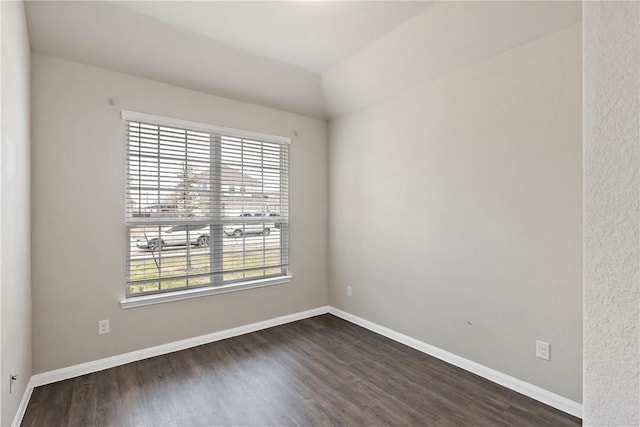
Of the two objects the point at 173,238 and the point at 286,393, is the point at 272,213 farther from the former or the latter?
the point at 286,393

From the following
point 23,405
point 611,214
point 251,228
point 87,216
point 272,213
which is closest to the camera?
point 611,214

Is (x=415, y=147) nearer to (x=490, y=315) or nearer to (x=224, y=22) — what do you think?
(x=490, y=315)

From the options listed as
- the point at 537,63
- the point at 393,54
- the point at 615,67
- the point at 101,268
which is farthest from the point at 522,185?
the point at 101,268

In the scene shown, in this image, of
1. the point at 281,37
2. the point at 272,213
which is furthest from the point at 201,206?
the point at 281,37

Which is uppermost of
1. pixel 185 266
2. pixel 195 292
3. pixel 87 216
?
pixel 87 216

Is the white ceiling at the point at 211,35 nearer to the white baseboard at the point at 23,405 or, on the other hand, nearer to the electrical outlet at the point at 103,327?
the electrical outlet at the point at 103,327

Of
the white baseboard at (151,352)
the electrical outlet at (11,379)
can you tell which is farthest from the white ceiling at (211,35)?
the white baseboard at (151,352)

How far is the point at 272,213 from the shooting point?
148 inches

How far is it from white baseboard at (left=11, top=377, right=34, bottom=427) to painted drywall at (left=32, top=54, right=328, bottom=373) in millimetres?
153

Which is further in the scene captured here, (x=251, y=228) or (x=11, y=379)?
(x=251, y=228)

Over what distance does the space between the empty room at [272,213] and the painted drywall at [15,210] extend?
3cm

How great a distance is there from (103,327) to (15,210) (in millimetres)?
1260

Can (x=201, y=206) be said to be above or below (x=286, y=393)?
above

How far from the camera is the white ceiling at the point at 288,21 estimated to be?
7.68 feet
